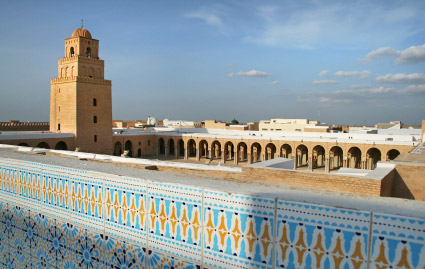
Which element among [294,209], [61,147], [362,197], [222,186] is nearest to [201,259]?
[222,186]

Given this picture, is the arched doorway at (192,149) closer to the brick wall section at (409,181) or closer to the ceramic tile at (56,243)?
the brick wall section at (409,181)

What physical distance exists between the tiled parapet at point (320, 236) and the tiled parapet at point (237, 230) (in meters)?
0.07

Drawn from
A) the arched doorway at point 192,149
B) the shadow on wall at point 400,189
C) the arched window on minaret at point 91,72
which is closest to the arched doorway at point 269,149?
the arched doorway at point 192,149

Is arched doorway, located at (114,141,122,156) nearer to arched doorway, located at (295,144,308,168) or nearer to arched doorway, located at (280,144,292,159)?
arched doorway, located at (280,144,292,159)

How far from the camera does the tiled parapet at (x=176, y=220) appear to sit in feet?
6.40

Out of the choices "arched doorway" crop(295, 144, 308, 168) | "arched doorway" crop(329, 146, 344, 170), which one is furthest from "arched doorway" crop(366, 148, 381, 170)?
"arched doorway" crop(295, 144, 308, 168)

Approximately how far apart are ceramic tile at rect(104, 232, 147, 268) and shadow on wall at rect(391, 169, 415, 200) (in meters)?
5.68

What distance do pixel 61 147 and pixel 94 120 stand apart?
2.85m

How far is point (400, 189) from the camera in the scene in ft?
20.8

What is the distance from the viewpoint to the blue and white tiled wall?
4.97 ft

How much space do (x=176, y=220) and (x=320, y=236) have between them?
2.87 ft

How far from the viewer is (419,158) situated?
7.80 metres

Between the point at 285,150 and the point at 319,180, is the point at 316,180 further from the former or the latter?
the point at 285,150

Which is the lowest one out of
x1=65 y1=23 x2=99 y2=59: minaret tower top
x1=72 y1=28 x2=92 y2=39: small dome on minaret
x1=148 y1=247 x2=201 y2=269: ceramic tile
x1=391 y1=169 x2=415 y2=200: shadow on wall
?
x1=391 y1=169 x2=415 y2=200: shadow on wall
